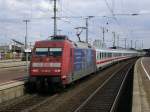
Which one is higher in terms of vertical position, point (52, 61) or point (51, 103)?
point (52, 61)

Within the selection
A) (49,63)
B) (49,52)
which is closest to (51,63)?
(49,63)

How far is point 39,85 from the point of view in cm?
2266

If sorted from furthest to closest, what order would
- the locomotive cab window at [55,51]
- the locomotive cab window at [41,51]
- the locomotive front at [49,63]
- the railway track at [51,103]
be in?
the locomotive cab window at [41,51], the locomotive cab window at [55,51], the locomotive front at [49,63], the railway track at [51,103]

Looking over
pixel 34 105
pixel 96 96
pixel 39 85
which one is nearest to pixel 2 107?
pixel 34 105

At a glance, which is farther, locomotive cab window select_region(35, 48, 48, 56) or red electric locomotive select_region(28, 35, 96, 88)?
locomotive cab window select_region(35, 48, 48, 56)

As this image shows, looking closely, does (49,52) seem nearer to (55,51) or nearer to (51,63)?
(55,51)

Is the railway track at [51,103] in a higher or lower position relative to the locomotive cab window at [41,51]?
lower

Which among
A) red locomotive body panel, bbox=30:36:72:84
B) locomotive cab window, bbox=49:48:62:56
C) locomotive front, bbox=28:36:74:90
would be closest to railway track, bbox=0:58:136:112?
locomotive front, bbox=28:36:74:90

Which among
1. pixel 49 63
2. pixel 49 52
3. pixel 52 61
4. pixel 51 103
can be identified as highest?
pixel 49 52

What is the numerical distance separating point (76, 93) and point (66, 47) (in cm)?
260

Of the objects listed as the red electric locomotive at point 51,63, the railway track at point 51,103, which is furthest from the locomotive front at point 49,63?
the railway track at point 51,103

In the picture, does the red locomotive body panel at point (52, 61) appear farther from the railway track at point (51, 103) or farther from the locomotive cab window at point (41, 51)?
the railway track at point (51, 103)

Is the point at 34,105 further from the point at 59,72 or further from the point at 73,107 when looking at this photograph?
the point at 59,72

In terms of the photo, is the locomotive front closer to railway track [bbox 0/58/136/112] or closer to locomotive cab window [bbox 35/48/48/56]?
locomotive cab window [bbox 35/48/48/56]
